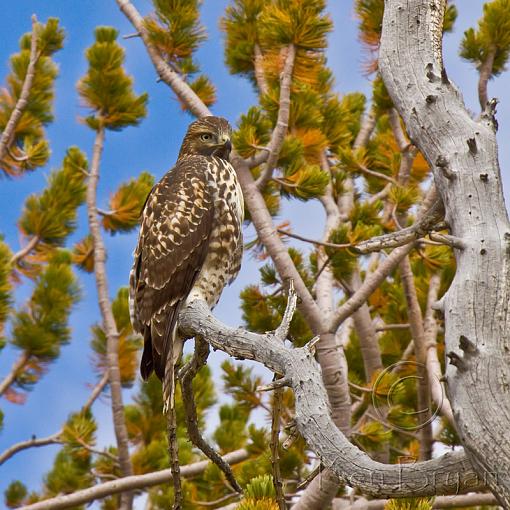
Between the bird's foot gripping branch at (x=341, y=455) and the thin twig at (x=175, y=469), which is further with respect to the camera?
the thin twig at (x=175, y=469)

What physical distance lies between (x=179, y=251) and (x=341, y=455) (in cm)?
223

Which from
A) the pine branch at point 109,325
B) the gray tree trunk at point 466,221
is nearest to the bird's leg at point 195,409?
the gray tree trunk at point 466,221

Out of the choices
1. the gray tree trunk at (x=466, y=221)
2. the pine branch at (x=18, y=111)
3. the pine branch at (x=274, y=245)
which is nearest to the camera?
the gray tree trunk at (x=466, y=221)

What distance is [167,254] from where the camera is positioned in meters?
4.78

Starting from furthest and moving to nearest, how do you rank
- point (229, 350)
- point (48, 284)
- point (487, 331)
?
1. point (48, 284)
2. point (229, 350)
3. point (487, 331)

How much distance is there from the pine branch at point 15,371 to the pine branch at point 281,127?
4353mm

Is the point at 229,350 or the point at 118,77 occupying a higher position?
the point at 118,77

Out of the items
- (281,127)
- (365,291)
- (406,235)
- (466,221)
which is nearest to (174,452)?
(406,235)

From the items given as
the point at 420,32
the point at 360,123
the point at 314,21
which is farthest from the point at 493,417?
the point at 360,123

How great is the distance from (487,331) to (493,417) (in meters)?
0.28

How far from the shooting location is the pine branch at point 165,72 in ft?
24.7

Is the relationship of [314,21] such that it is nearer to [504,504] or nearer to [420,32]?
[420,32]

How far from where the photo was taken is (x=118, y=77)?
966cm

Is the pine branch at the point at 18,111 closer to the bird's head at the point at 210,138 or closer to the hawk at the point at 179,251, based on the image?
the bird's head at the point at 210,138
